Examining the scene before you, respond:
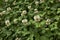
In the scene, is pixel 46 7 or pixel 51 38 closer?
pixel 51 38

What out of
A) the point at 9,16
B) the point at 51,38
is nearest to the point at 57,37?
the point at 51,38

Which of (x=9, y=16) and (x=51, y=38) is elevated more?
(x=9, y=16)

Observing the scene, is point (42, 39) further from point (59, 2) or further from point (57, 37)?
point (59, 2)

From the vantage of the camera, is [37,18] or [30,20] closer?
[37,18]

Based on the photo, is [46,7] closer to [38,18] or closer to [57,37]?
[38,18]

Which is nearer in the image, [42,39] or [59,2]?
[42,39]

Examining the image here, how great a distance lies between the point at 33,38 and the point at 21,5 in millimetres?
758

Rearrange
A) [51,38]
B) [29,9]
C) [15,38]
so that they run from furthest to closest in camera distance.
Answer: [29,9] → [15,38] → [51,38]

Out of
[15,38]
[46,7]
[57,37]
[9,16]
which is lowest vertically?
[57,37]

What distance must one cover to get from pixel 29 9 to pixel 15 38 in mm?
557

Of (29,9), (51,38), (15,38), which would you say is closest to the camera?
(51,38)

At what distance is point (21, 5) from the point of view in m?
3.12

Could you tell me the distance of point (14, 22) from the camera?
2859 millimetres

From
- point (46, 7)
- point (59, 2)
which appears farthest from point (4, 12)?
point (59, 2)
